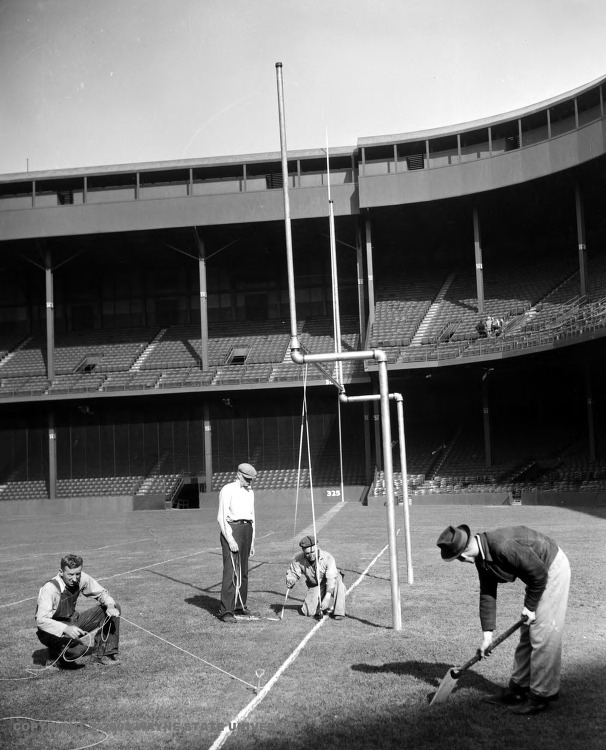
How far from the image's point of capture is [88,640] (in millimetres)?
7988

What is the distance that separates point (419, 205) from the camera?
39062 millimetres

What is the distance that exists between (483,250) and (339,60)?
86.8 ft

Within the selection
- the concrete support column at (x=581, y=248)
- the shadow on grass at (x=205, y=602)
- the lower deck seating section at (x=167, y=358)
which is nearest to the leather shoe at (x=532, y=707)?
the shadow on grass at (x=205, y=602)

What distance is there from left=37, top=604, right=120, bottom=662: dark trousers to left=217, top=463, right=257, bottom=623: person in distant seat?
1943 mm

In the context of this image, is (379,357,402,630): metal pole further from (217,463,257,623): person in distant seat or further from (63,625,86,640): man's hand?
(63,625,86,640): man's hand

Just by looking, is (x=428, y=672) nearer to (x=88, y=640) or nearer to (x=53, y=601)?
(x=88, y=640)

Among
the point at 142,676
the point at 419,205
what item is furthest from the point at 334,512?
the point at 142,676

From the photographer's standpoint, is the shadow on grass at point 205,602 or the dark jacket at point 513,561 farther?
the shadow on grass at point 205,602

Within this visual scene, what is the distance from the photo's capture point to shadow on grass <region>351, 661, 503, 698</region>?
22.1 ft

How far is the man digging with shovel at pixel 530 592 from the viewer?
19.7 feet

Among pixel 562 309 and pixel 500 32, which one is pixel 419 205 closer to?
pixel 562 309

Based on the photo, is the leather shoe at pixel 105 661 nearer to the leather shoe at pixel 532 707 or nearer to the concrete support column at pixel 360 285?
the leather shoe at pixel 532 707

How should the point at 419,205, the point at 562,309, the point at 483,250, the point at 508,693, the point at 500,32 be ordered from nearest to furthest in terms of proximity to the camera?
1. the point at 508,693
2. the point at 500,32
3. the point at 562,309
4. the point at 419,205
5. the point at 483,250

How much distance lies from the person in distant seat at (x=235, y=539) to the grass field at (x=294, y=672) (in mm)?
342
